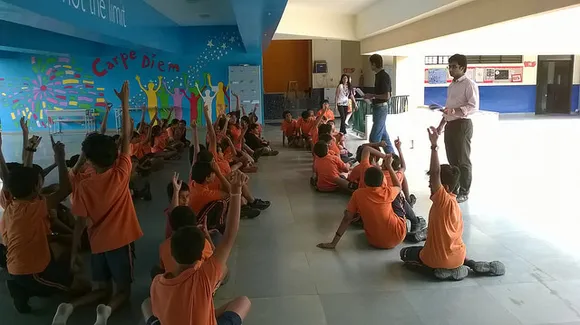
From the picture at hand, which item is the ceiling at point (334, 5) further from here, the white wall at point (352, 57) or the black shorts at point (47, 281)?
the black shorts at point (47, 281)

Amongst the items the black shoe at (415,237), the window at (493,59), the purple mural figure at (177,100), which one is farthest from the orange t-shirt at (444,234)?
the window at (493,59)

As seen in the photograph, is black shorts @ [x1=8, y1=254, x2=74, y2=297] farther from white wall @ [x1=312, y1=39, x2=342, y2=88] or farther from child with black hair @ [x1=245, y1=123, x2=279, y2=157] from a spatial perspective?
white wall @ [x1=312, y1=39, x2=342, y2=88]

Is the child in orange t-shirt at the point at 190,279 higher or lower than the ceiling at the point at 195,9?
lower

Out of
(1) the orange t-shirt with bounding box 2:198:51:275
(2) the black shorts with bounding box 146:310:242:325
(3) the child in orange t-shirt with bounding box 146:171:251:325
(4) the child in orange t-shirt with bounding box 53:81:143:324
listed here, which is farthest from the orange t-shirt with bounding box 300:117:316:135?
(3) the child in orange t-shirt with bounding box 146:171:251:325

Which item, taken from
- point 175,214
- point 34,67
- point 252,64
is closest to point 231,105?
point 252,64

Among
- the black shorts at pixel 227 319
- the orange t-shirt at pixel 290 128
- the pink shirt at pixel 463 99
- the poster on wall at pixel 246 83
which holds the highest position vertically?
A: the poster on wall at pixel 246 83

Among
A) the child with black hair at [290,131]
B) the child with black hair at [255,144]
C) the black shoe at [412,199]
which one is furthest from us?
the child with black hair at [290,131]

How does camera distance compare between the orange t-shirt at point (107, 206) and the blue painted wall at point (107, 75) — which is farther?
the blue painted wall at point (107, 75)

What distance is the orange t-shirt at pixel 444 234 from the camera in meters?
3.66

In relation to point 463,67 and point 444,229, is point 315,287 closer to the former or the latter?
point 444,229

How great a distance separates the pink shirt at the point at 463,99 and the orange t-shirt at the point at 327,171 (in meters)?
1.47

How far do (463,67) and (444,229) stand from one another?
2.82 meters

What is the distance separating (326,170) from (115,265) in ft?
11.5

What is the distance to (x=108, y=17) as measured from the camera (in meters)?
5.30
